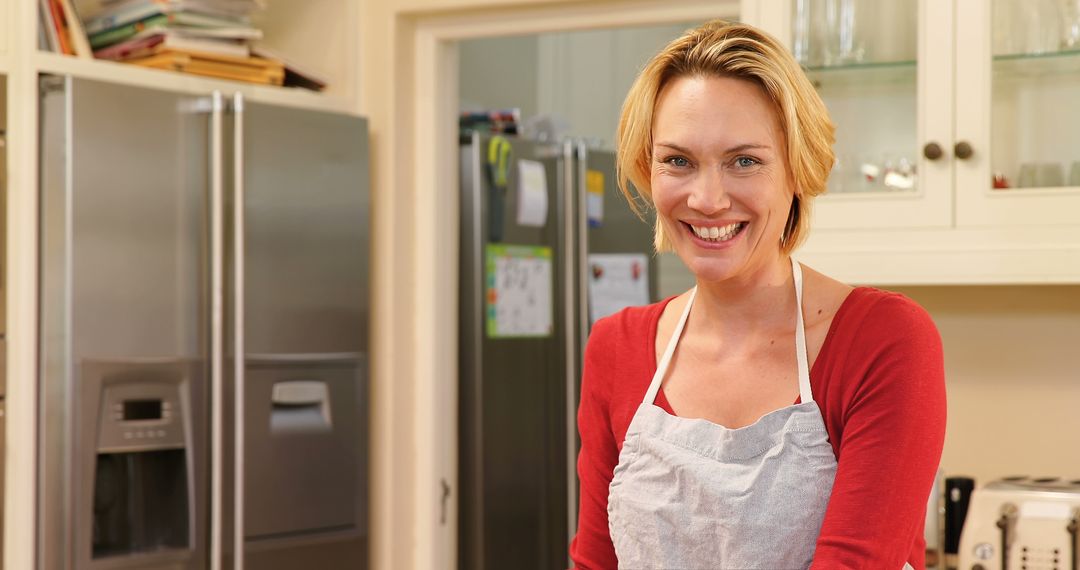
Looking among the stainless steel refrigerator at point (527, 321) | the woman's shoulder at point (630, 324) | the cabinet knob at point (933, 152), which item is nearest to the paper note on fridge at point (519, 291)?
the stainless steel refrigerator at point (527, 321)

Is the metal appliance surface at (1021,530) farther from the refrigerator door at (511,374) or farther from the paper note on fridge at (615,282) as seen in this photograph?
the paper note on fridge at (615,282)

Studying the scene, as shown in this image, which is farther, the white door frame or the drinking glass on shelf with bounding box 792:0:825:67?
the white door frame

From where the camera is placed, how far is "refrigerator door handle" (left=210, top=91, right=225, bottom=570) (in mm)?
2711

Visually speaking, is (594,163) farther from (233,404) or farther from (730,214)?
(730,214)

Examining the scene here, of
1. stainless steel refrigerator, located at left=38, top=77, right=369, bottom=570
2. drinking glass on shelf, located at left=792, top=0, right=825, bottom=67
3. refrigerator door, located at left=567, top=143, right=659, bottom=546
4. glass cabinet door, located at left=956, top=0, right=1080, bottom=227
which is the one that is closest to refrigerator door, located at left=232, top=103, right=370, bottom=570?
stainless steel refrigerator, located at left=38, top=77, right=369, bottom=570

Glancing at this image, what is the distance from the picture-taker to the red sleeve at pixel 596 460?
134 cm

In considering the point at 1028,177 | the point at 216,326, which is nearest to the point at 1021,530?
the point at 1028,177

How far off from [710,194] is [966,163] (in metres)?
1.20

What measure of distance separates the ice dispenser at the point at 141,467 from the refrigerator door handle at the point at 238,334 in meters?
0.08

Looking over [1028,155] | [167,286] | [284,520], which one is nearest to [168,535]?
[284,520]

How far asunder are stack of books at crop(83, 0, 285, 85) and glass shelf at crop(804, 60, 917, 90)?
50.5 inches

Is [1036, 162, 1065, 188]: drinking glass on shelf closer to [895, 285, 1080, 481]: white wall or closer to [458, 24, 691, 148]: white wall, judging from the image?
[895, 285, 1080, 481]: white wall

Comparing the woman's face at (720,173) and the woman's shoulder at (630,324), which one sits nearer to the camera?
the woman's face at (720,173)

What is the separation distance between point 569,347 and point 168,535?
1.67 meters
